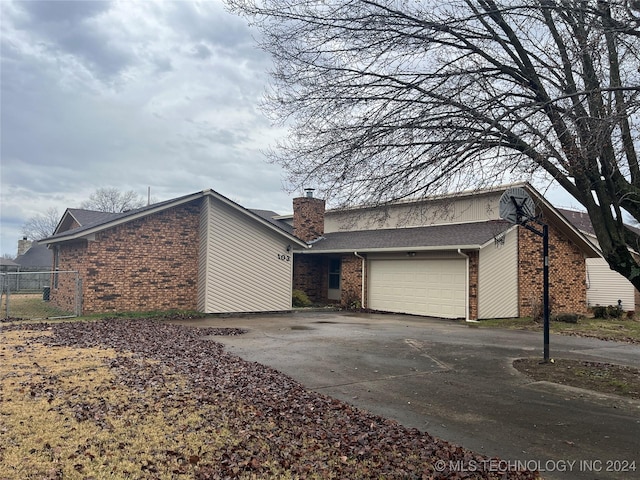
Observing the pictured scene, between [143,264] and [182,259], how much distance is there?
134 centimetres

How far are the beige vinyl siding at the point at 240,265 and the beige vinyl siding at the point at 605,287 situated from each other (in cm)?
1497

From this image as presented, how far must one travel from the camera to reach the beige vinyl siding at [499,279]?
54.4 feet

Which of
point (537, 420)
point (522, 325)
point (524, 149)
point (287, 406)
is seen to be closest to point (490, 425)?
point (537, 420)

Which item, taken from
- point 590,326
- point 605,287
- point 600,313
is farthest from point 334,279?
point 605,287

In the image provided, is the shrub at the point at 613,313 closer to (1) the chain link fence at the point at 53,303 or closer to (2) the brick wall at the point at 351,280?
(2) the brick wall at the point at 351,280

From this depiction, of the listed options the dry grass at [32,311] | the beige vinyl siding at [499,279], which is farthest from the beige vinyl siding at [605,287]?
the dry grass at [32,311]

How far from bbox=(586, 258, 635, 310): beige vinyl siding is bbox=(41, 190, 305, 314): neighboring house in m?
14.7

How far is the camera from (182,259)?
17.0 m

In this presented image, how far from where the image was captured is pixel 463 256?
1675 cm

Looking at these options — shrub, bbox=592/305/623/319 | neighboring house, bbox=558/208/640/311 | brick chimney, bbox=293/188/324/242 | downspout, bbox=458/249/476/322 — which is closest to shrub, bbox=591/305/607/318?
shrub, bbox=592/305/623/319

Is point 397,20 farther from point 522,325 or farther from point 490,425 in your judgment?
point 522,325

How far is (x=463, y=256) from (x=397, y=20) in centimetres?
1115

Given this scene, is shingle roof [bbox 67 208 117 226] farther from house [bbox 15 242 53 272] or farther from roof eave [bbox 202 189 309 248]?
house [bbox 15 242 53 272]

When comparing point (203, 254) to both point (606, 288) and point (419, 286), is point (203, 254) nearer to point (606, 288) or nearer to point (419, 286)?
point (419, 286)
